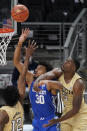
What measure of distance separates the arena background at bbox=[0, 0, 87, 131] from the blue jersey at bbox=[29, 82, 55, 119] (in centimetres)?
227

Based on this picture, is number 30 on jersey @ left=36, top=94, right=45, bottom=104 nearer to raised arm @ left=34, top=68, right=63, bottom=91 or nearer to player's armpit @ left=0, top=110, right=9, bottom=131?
raised arm @ left=34, top=68, right=63, bottom=91

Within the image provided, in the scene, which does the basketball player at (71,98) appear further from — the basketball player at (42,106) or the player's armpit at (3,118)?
the player's armpit at (3,118)

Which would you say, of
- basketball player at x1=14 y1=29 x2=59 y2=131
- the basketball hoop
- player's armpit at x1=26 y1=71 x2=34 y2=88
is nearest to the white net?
the basketball hoop

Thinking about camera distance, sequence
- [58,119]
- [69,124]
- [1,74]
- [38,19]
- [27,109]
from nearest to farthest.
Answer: [58,119] → [69,124] → [27,109] → [1,74] → [38,19]

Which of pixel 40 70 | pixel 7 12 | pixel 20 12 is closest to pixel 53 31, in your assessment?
pixel 7 12

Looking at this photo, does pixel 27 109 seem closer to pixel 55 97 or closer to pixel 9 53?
pixel 9 53

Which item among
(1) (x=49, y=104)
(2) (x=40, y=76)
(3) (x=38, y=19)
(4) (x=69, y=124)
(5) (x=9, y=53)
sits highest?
(2) (x=40, y=76)

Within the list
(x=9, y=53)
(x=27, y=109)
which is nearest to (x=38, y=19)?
(x=9, y=53)

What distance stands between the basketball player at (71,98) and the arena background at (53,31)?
210cm

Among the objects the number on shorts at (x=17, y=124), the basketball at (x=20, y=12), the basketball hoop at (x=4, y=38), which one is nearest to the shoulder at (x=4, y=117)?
the number on shorts at (x=17, y=124)

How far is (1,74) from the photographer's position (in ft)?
31.5

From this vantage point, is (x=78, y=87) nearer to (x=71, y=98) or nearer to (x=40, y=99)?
(x=71, y=98)

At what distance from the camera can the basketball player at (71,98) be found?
4.52 meters

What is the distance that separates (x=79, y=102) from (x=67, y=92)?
Result: 0.24 meters
